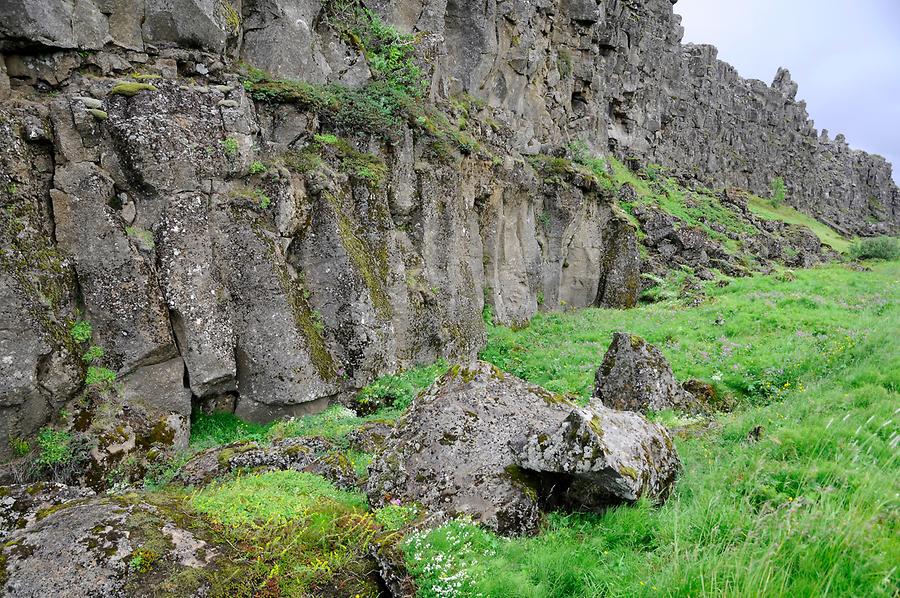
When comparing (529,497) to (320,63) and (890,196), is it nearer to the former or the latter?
(320,63)

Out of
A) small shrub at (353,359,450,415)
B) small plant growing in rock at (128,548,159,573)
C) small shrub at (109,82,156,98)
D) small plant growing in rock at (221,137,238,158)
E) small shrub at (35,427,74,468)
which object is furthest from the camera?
small shrub at (353,359,450,415)

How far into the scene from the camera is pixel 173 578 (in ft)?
17.9

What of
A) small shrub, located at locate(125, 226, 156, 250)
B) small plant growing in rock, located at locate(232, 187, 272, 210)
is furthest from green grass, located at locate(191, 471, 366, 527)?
small plant growing in rock, located at locate(232, 187, 272, 210)

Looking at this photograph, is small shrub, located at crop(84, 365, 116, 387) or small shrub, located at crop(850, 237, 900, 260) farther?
small shrub, located at crop(850, 237, 900, 260)

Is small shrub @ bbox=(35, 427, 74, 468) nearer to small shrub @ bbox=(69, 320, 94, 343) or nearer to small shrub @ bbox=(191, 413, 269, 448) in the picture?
small shrub @ bbox=(69, 320, 94, 343)

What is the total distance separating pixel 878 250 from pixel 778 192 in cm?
3286

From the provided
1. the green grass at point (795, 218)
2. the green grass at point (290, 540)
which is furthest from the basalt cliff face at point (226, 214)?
the green grass at point (795, 218)

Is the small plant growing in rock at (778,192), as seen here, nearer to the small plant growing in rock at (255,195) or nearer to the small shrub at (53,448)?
the small plant growing in rock at (255,195)

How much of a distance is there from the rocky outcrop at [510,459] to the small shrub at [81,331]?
7628mm

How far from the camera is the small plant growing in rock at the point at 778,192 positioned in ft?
257

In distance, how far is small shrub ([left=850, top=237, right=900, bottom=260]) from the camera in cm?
4869

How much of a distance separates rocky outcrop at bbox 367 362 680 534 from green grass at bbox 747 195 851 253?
7242 centimetres

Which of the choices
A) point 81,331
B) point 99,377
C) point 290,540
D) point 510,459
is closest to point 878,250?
point 510,459

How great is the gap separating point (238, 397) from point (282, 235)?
437 cm
